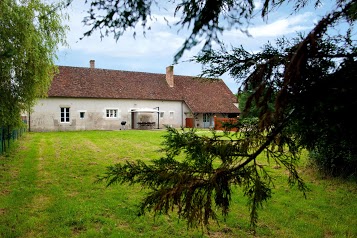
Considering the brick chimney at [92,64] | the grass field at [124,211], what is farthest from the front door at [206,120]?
the grass field at [124,211]

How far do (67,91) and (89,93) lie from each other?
2.13 metres

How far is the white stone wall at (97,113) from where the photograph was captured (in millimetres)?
28562

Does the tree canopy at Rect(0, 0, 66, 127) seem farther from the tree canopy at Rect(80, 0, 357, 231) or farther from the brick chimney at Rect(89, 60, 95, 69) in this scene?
the brick chimney at Rect(89, 60, 95, 69)

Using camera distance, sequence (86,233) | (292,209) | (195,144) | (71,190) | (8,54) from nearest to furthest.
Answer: (195,144) < (8,54) < (86,233) < (292,209) < (71,190)

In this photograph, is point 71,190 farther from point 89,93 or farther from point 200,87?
point 200,87

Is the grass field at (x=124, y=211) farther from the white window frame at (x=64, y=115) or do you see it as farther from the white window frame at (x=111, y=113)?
the white window frame at (x=111, y=113)

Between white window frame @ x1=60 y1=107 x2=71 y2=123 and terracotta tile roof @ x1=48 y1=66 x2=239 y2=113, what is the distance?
1419 mm

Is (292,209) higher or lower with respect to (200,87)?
lower

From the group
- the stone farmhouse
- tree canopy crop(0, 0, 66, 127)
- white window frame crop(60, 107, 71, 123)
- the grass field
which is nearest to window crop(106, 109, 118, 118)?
the stone farmhouse

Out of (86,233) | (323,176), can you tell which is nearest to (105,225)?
(86,233)

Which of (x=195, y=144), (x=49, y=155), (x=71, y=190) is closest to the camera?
(x=195, y=144)

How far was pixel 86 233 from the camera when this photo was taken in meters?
4.85

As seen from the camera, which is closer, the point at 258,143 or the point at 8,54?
the point at 258,143

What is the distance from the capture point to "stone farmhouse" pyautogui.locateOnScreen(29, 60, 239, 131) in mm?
29281
